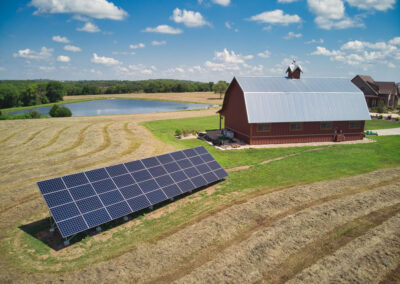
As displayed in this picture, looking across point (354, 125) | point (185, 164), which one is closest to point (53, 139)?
point (185, 164)

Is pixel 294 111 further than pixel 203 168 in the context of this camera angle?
Yes

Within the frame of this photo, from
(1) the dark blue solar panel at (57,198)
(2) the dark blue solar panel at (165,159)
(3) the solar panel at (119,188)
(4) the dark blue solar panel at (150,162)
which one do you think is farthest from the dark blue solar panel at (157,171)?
(1) the dark blue solar panel at (57,198)

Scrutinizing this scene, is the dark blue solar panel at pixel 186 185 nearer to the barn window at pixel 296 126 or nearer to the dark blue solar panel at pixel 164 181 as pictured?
the dark blue solar panel at pixel 164 181

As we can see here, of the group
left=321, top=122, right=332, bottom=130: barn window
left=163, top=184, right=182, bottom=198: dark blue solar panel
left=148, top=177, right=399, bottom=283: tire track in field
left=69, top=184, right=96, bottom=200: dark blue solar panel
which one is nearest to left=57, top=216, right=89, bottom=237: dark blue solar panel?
left=69, top=184, right=96, bottom=200: dark blue solar panel

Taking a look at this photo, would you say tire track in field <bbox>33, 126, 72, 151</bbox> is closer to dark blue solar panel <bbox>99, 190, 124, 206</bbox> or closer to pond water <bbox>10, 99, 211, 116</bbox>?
dark blue solar panel <bbox>99, 190, 124, 206</bbox>

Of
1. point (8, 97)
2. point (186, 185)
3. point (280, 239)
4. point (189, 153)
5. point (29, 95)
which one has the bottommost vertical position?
point (280, 239)

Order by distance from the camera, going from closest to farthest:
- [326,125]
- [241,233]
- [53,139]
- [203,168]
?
[241,233] < [203,168] < [326,125] < [53,139]

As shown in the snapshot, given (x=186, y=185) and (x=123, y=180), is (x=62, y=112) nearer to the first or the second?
(x=123, y=180)
